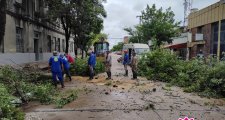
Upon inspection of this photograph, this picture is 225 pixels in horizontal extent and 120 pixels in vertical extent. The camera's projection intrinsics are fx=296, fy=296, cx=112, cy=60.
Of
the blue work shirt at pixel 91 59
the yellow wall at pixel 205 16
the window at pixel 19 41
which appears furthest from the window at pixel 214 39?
the window at pixel 19 41

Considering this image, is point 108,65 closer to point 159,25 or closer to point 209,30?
point 209,30

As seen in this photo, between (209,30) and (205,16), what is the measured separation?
187 centimetres

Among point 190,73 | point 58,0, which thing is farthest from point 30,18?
point 190,73

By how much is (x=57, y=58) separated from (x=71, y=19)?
13526 mm

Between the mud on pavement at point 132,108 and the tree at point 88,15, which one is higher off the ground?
the tree at point 88,15

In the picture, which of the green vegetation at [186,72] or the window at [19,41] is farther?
the window at [19,41]

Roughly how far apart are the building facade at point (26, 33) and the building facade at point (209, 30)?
1561 centimetres

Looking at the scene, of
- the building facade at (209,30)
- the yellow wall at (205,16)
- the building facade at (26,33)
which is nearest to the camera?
the building facade at (26,33)

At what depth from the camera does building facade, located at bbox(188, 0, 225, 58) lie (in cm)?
2669

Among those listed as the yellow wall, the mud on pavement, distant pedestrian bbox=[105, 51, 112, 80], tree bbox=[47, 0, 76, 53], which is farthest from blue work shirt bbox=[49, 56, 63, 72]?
the yellow wall

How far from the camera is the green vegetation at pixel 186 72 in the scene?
11332mm

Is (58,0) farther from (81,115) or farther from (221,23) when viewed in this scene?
(81,115)

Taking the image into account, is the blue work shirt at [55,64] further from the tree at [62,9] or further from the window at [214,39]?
the window at [214,39]

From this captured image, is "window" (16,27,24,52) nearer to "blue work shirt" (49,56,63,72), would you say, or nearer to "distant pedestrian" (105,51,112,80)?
"distant pedestrian" (105,51,112,80)
